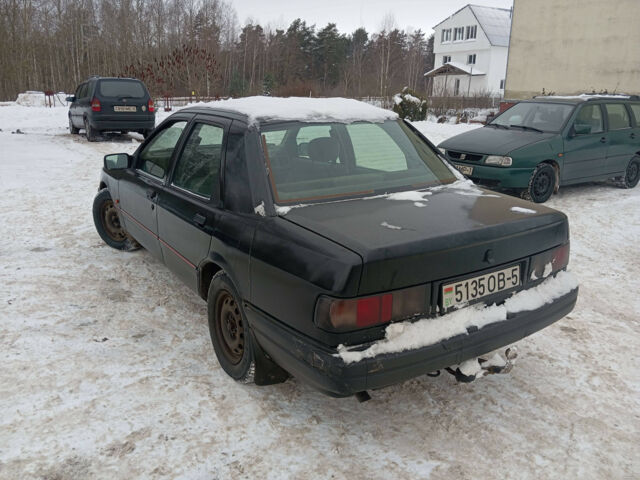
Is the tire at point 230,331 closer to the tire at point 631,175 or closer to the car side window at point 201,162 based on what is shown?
the car side window at point 201,162

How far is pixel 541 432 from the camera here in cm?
274

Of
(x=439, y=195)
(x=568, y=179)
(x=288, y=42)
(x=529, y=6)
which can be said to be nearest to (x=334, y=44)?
(x=288, y=42)

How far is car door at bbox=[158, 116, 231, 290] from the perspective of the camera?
3219mm

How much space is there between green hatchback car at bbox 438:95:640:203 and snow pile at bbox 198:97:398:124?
4102mm

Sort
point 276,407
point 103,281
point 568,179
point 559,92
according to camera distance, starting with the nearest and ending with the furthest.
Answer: point 276,407, point 103,281, point 568,179, point 559,92

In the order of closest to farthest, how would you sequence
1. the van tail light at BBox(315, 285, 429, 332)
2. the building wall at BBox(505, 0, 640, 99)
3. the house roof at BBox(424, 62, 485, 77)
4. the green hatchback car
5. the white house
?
the van tail light at BBox(315, 285, 429, 332) → the green hatchback car → the building wall at BBox(505, 0, 640, 99) → the house roof at BBox(424, 62, 485, 77) → the white house

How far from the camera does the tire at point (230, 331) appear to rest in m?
2.91

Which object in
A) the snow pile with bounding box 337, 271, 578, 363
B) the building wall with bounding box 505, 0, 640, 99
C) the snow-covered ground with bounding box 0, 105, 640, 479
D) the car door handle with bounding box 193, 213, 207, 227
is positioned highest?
the building wall with bounding box 505, 0, 640, 99

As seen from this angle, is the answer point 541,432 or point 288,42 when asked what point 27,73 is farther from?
point 541,432

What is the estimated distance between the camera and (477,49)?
5384cm

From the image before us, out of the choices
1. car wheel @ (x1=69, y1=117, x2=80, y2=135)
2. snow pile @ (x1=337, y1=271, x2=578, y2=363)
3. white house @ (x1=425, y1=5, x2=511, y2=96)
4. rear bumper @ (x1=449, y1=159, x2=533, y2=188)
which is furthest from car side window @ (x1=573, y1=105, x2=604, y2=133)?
white house @ (x1=425, y1=5, x2=511, y2=96)

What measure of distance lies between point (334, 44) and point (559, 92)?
144 ft

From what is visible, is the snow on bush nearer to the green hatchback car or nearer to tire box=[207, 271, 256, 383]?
the green hatchback car

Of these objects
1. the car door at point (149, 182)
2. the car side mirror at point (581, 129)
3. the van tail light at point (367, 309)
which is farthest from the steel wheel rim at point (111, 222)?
the car side mirror at point (581, 129)
